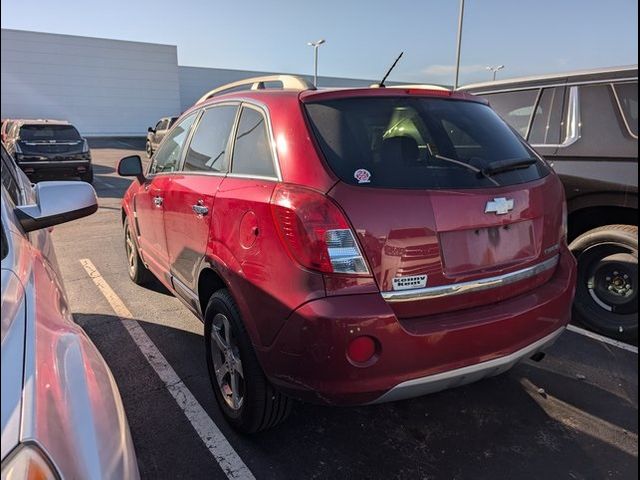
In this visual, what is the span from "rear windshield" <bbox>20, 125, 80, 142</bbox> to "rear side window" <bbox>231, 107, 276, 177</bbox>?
12.4 metres

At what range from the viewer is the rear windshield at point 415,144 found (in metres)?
2.20

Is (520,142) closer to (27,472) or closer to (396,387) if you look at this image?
(396,387)

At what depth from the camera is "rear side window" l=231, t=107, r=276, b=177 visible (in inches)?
96.0

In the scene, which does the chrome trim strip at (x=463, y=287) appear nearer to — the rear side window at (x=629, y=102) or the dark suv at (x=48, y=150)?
the rear side window at (x=629, y=102)

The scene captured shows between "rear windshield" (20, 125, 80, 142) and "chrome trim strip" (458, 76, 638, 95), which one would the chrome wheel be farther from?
"rear windshield" (20, 125, 80, 142)

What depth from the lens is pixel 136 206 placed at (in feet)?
14.4

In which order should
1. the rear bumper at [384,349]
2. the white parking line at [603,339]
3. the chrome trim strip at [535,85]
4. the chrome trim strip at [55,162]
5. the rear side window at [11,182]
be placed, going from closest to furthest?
the rear bumper at [384,349] < the rear side window at [11,182] < the white parking line at [603,339] < the chrome trim strip at [535,85] < the chrome trim strip at [55,162]

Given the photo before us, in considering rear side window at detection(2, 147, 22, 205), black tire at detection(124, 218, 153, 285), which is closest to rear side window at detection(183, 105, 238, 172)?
rear side window at detection(2, 147, 22, 205)

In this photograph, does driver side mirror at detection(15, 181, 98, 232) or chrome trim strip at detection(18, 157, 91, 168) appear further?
chrome trim strip at detection(18, 157, 91, 168)

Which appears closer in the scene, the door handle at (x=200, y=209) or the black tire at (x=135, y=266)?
the door handle at (x=200, y=209)

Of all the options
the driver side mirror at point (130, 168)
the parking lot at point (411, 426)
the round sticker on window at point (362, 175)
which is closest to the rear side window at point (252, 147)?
the round sticker on window at point (362, 175)

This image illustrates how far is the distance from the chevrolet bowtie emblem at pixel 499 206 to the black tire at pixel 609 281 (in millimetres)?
2130

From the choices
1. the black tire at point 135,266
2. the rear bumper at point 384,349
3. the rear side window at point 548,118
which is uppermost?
the rear side window at point 548,118

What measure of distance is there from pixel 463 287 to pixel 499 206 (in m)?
0.43
